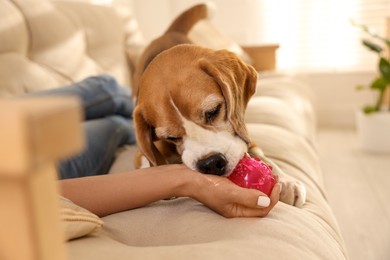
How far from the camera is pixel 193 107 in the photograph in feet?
4.76

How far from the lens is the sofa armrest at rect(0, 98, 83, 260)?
320mm

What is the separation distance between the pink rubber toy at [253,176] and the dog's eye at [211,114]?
19 centimetres

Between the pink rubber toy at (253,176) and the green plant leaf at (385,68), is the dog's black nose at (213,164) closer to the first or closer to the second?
the pink rubber toy at (253,176)

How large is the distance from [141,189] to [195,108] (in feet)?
1.26

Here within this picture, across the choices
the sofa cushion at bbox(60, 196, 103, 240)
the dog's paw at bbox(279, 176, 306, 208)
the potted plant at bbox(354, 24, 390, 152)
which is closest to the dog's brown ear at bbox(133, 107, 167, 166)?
the dog's paw at bbox(279, 176, 306, 208)

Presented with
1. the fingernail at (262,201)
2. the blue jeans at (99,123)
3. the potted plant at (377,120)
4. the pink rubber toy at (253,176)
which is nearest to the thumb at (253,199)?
the fingernail at (262,201)

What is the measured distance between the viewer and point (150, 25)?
486 centimetres

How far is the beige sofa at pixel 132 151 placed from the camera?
2.92 ft

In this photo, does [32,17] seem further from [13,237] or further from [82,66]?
[13,237]

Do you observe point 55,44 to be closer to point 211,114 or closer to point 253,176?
point 211,114

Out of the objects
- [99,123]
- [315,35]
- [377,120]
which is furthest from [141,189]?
[315,35]

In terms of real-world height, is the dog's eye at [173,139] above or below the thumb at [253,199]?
below

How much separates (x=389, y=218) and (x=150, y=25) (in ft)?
10.4

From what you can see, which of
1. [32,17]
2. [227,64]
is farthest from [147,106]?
[32,17]
